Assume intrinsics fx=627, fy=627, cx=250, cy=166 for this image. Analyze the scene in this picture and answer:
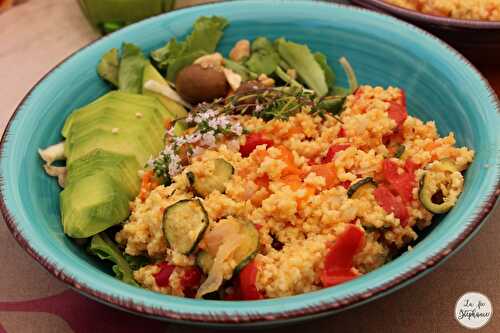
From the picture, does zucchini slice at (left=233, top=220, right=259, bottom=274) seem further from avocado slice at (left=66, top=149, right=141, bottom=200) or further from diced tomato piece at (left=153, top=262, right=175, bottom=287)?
avocado slice at (left=66, top=149, right=141, bottom=200)

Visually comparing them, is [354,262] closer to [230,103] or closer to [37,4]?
[230,103]

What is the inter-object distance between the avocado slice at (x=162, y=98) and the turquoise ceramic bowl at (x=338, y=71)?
0.48 ft

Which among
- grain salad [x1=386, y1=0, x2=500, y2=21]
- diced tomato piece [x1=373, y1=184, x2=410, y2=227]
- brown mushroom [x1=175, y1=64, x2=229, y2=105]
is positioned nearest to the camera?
diced tomato piece [x1=373, y1=184, x2=410, y2=227]

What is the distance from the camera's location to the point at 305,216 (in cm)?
154

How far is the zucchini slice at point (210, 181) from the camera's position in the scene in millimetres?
1636

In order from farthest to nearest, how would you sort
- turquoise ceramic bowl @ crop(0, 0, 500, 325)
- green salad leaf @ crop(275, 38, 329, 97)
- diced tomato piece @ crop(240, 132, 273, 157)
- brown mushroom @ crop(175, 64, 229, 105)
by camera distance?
1. green salad leaf @ crop(275, 38, 329, 97)
2. brown mushroom @ crop(175, 64, 229, 105)
3. diced tomato piece @ crop(240, 132, 273, 157)
4. turquoise ceramic bowl @ crop(0, 0, 500, 325)

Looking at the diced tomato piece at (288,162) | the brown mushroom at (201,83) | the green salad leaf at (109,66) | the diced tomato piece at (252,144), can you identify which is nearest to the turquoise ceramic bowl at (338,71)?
the green salad leaf at (109,66)

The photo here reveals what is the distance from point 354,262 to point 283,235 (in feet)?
0.60

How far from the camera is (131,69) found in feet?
7.10

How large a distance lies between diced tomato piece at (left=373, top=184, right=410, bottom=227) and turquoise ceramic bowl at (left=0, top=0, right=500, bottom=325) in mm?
82

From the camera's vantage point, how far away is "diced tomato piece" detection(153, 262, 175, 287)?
151 cm

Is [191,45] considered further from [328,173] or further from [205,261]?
A: [205,261]

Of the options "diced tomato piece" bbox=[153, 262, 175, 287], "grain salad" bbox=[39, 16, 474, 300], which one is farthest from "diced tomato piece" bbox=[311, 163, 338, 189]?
"diced tomato piece" bbox=[153, 262, 175, 287]

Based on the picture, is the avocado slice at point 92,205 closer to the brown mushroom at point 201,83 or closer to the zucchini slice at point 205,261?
the zucchini slice at point 205,261
